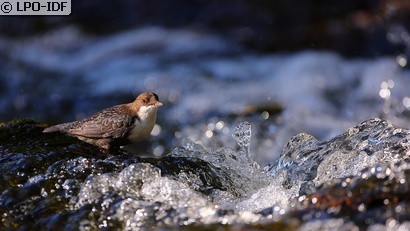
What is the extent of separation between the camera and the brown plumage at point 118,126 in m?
4.68

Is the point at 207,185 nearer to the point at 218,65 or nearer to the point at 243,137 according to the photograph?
the point at 243,137

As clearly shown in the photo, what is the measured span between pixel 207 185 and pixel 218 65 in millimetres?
5598

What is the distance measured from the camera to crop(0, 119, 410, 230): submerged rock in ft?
9.72

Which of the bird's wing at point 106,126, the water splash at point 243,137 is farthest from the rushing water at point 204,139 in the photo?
the bird's wing at point 106,126

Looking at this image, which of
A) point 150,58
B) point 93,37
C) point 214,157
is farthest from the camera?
point 93,37

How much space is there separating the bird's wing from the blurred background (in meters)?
2.89

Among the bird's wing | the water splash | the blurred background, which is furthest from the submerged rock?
the blurred background

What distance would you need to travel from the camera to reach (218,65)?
961cm

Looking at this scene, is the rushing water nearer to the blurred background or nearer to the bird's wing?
the blurred background

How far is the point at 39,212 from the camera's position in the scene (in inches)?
140

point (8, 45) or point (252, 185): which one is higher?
point (252, 185)

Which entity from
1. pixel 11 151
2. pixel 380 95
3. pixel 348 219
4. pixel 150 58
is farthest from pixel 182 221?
pixel 150 58

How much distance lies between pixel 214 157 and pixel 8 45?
7.10 meters

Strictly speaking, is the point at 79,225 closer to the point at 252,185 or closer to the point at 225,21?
the point at 252,185
